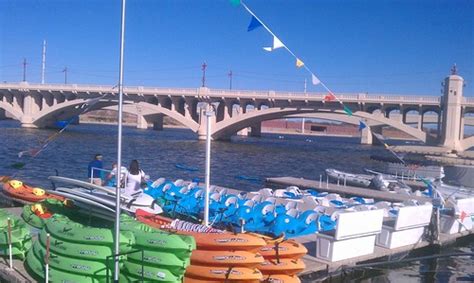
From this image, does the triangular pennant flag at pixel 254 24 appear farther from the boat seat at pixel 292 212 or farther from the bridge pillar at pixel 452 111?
the bridge pillar at pixel 452 111

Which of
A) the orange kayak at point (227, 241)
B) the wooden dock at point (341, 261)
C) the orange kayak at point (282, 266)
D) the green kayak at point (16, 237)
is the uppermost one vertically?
the orange kayak at point (227, 241)

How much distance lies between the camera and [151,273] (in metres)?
8.14

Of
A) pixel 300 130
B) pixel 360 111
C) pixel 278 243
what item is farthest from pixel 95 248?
pixel 300 130

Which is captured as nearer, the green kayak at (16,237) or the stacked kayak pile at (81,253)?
the stacked kayak pile at (81,253)

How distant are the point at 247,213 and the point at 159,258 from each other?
641cm

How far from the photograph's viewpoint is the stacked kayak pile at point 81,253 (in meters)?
8.09

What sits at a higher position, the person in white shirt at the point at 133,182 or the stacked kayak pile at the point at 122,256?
the person in white shirt at the point at 133,182

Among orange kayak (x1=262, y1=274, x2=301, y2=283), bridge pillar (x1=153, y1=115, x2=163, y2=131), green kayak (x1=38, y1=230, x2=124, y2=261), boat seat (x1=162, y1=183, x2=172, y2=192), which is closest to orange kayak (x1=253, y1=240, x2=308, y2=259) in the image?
orange kayak (x1=262, y1=274, x2=301, y2=283)

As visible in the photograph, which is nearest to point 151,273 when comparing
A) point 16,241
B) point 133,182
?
point 16,241

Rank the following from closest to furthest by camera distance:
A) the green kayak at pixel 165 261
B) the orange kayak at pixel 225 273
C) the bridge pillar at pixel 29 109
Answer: the green kayak at pixel 165 261 < the orange kayak at pixel 225 273 < the bridge pillar at pixel 29 109

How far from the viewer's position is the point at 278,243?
9.12 m

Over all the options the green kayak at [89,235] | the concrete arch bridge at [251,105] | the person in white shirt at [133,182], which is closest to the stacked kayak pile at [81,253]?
the green kayak at [89,235]

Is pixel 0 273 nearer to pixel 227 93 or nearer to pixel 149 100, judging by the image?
pixel 227 93

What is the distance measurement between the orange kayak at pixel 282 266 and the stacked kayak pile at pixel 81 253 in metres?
2.08
